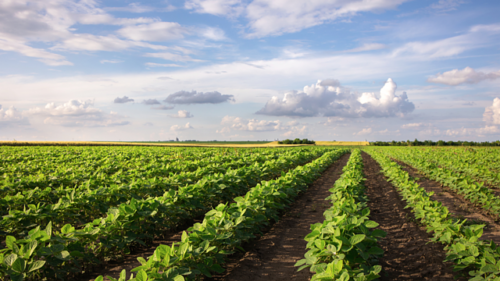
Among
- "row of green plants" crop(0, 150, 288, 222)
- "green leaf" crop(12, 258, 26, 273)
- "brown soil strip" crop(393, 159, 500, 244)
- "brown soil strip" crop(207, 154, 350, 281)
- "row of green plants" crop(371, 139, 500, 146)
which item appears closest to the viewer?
"green leaf" crop(12, 258, 26, 273)

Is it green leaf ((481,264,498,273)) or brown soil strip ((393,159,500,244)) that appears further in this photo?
brown soil strip ((393,159,500,244))

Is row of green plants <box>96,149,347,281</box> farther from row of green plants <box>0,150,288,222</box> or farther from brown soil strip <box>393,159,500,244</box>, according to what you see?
brown soil strip <box>393,159,500,244</box>

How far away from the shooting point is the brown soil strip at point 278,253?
424 centimetres

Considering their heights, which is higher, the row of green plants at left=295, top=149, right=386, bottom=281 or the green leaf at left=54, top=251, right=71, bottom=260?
the row of green plants at left=295, top=149, right=386, bottom=281

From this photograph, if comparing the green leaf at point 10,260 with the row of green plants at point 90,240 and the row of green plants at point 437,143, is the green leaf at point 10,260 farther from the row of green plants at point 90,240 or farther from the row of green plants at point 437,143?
the row of green plants at point 437,143

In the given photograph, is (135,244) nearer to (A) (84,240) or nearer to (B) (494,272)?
(A) (84,240)

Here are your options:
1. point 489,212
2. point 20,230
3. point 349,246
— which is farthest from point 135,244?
point 489,212

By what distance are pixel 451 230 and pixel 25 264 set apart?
6.07m

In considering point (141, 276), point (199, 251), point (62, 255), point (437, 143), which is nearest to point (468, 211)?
point (199, 251)

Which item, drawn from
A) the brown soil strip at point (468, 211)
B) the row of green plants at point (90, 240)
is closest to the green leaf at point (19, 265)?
the row of green plants at point (90, 240)

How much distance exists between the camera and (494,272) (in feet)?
10.7

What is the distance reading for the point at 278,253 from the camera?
5.00 metres

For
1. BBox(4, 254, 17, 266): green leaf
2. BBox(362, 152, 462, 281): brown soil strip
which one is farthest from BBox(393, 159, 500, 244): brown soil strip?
BBox(4, 254, 17, 266): green leaf

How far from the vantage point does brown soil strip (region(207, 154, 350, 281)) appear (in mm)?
4235
